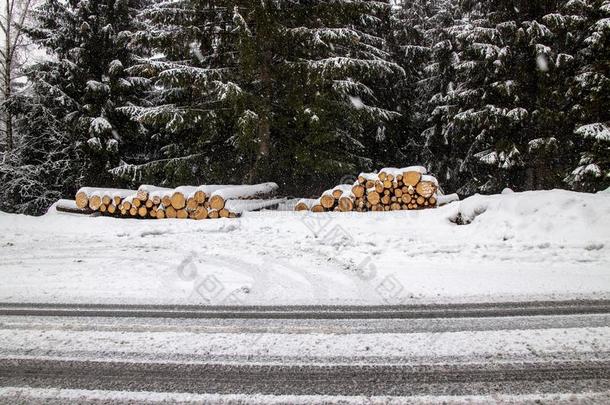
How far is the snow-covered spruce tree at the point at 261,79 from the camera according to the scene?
45.1 feet

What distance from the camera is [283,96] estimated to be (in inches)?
611

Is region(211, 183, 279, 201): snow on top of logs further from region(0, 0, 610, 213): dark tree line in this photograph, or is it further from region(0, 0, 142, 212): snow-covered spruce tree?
region(0, 0, 142, 212): snow-covered spruce tree

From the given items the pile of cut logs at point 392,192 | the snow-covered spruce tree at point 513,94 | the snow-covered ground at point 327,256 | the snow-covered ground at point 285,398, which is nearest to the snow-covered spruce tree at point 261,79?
the snow-covered spruce tree at point 513,94

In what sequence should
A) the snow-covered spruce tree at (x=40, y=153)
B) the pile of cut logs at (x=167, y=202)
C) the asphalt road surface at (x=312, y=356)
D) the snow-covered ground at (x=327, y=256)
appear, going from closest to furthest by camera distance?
the asphalt road surface at (x=312, y=356)
the snow-covered ground at (x=327, y=256)
the pile of cut logs at (x=167, y=202)
the snow-covered spruce tree at (x=40, y=153)

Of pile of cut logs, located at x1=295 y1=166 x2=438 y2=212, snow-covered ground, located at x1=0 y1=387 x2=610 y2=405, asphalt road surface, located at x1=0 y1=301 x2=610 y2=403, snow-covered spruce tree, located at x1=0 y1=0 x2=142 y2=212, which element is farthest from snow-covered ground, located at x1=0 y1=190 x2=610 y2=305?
snow-covered spruce tree, located at x1=0 y1=0 x2=142 y2=212

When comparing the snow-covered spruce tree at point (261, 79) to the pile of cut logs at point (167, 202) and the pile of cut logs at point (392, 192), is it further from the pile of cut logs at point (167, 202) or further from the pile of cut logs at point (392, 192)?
the pile of cut logs at point (392, 192)

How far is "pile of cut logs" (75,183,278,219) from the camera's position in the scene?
11.1 metres

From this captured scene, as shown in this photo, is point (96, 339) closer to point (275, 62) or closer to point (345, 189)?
point (345, 189)

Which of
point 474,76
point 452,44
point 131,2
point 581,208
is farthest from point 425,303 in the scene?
point 131,2

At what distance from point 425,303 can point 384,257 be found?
2489mm

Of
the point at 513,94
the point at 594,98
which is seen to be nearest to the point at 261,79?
the point at 513,94

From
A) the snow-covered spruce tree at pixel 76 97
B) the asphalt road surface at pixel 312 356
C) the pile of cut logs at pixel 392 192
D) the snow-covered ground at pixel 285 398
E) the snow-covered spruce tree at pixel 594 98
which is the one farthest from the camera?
the snow-covered spruce tree at pixel 76 97

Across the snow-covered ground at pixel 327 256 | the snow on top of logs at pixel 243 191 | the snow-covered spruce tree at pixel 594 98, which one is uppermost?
the snow-covered spruce tree at pixel 594 98

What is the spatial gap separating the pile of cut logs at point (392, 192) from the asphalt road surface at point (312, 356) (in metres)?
6.29
